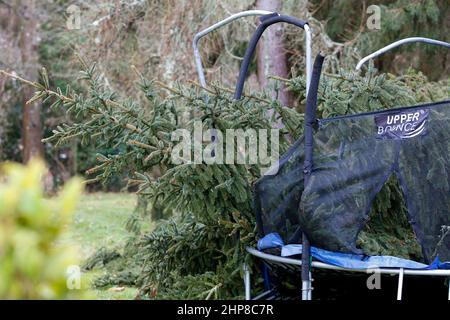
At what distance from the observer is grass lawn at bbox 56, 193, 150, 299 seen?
808 cm

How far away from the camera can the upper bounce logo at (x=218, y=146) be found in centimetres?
406

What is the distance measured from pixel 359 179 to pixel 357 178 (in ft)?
0.04

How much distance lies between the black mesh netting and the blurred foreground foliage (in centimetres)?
262

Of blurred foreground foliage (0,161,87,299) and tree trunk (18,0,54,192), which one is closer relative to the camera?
blurred foreground foliage (0,161,87,299)

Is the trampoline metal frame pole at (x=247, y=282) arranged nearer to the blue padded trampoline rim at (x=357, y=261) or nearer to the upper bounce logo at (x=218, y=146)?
the blue padded trampoline rim at (x=357, y=261)

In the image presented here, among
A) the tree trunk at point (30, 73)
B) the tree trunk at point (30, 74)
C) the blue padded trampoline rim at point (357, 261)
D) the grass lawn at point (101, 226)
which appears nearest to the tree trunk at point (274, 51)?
the grass lawn at point (101, 226)

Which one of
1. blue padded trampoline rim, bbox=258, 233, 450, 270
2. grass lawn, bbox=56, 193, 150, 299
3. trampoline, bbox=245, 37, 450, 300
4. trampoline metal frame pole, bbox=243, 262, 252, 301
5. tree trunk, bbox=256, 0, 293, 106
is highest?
tree trunk, bbox=256, 0, 293, 106

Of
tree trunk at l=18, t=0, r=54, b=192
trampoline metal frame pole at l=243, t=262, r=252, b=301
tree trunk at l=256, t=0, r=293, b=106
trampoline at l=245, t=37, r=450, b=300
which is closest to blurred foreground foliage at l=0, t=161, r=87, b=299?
trampoline at l=245, t=37, r=450, b=300

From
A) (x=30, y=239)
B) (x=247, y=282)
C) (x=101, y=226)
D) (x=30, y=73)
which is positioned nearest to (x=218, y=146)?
(x=247, y=282)

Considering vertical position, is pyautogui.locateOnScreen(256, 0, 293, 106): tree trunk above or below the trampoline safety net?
above

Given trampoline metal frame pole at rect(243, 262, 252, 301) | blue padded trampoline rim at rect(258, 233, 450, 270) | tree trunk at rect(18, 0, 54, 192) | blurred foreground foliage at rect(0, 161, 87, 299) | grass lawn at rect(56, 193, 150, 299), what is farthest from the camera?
tree trunk at rect(18, 0, 54, 192)

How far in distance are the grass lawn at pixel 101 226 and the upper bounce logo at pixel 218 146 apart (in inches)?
117

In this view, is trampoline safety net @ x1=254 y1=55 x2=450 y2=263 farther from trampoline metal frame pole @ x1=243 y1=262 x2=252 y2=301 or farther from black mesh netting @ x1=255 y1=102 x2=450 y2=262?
trampoline metal frame pole @ x1=243 y1=262 x2=252 y2=301

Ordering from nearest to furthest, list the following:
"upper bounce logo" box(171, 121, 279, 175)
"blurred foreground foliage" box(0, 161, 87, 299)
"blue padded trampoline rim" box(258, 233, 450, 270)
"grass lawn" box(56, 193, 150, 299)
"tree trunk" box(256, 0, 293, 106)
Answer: "blurred foreground foliage" box(0, 161, 87, 299), "blue padded trampoline rim" box(258, 233, 450, 270), "upper bounce logo" box(171, 121, 279, 175), "grass lawn" box(56, 193, 150, 299), "tree trunk" box(256, 0, 293, 106)
